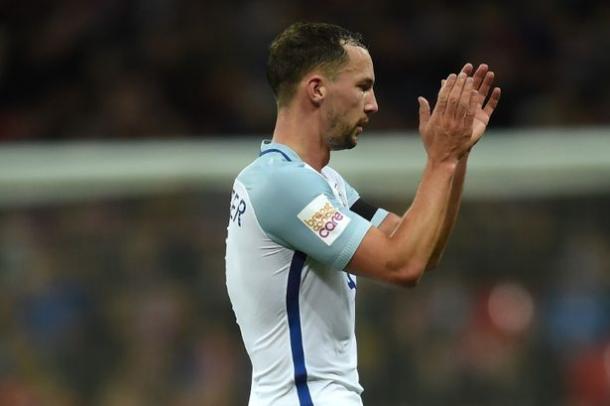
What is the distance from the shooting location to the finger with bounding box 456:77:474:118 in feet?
11.6

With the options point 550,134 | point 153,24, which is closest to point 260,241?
point 550,134

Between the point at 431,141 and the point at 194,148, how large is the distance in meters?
4.52

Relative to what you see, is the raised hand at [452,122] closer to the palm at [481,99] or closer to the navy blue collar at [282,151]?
the palm at [481,99]

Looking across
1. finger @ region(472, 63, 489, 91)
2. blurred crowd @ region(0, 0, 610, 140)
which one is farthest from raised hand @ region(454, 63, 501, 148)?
blurred crowd @ region(0, 0, 610, 140)

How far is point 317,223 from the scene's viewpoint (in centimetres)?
353

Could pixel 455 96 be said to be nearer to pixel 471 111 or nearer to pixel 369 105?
pixel 471 111

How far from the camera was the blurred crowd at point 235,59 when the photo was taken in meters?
9.54

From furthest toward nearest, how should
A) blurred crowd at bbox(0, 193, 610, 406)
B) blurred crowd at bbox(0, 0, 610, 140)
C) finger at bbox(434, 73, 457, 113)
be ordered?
blurred crowd at bbox(0, 0, 610, 140) → blurred crowd at bbox(0, 193, 610, 406) → finger at bbox(434, 73, 457, 113)

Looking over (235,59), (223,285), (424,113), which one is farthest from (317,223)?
(235,59)

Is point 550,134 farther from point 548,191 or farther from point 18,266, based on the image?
point 18,266

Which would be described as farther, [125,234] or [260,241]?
[125,234]

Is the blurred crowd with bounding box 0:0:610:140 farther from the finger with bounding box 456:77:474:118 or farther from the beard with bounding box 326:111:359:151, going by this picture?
the finger with bounding box 456:77:474:118

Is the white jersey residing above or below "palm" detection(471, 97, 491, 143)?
below

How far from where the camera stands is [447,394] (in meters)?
7.52
